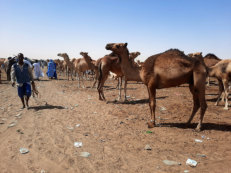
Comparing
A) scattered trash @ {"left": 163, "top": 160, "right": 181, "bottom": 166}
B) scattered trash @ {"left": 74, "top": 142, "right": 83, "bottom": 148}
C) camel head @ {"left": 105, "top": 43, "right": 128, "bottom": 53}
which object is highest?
camel head @ {"left": 105, "top": 43, "right": 128, "bottom": 53}

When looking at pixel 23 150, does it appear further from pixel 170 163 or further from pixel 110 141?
pixel 170 163

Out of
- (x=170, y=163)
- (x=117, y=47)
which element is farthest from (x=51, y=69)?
(x=170, y=163)

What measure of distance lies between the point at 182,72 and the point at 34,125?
14.4 feet

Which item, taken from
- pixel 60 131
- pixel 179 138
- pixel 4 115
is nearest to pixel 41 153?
pixel 60 131

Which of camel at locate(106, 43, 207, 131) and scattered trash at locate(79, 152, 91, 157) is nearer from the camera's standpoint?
scattered trash at locate(79, 152, 91, 157)

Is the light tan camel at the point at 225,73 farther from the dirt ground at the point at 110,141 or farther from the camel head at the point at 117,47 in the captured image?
the camel head at the point at 117,47

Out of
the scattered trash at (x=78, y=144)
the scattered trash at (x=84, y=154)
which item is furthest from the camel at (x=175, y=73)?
the scattered trash at (x=84, y=154)

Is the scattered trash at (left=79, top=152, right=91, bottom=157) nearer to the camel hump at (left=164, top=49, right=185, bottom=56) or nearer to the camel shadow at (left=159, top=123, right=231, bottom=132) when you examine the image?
the camel shadow at (left=159, top=123, right=231, bottom=132)

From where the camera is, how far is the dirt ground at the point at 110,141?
320cm

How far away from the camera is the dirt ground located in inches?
126

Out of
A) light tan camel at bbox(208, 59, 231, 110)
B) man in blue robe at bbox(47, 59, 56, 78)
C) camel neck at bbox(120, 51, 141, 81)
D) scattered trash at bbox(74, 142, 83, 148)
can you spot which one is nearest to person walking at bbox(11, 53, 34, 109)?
camel neck at bbox(120, 51, 141, 81)

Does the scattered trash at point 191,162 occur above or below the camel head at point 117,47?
below

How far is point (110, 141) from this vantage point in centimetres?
426

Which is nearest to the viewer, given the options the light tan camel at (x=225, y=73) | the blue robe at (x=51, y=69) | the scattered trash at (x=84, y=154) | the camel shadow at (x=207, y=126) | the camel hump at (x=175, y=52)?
the scattered trash at (x=84, y=154)
